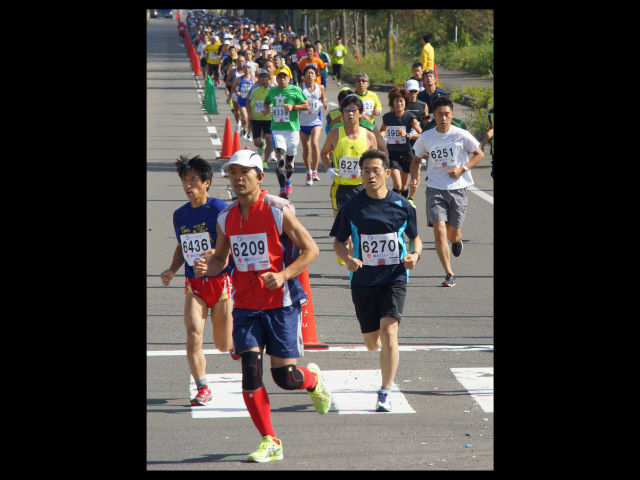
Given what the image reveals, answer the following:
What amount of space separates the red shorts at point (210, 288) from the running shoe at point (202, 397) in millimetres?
614

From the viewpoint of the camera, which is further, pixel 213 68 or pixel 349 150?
pixel 213 68

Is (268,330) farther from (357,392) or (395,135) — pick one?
(395,135)

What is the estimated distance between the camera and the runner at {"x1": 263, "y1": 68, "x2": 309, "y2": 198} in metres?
18.8

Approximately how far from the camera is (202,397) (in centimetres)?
862

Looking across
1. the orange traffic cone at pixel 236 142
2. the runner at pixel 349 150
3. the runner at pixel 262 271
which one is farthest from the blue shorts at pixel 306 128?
the runner at pixel 262 271

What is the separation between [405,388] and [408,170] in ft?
23.6

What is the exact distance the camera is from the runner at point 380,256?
8.52 metres

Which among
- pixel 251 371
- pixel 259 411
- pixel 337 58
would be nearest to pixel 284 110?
pixel 251 371

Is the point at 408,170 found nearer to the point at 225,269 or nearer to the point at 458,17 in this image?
the point at 225,269

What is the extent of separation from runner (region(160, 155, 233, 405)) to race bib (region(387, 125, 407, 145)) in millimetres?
7011

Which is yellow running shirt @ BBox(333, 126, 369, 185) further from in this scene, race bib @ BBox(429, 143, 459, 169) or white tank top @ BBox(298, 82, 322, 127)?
white tank top @ BBox(298, 82, 322, 127)

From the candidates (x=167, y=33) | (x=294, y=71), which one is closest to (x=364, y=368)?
(x=294, y=71)

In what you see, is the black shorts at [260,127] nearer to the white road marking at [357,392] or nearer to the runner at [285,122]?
the runner at [285,122]

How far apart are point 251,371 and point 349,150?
5755 mm
